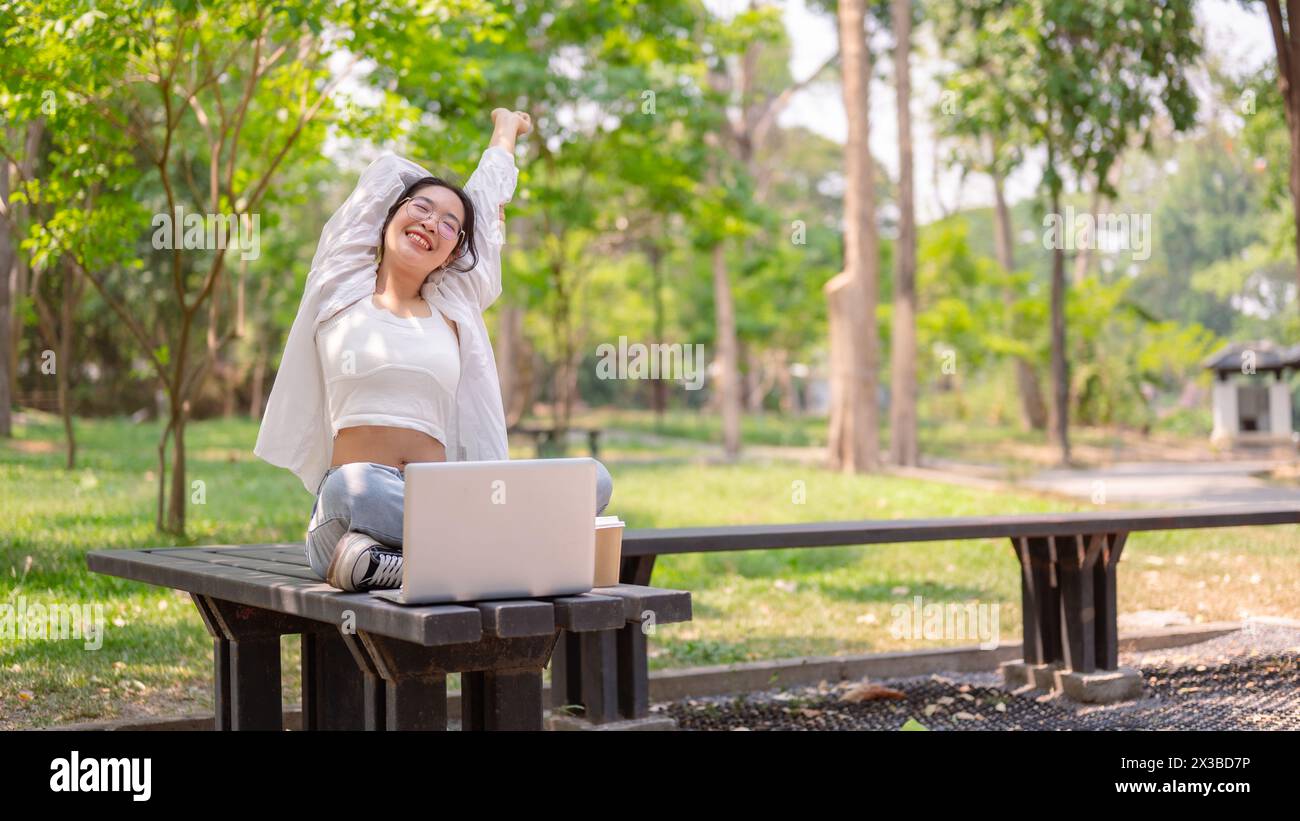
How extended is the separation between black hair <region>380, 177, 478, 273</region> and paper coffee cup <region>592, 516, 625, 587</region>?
0.95 meters

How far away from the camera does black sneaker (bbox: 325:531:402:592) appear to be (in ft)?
9.61

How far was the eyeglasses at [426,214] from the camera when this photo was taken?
365cm

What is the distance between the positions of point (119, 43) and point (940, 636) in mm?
5178

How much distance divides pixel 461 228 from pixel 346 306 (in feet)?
1.28

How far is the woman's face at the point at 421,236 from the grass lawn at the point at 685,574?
225 cm

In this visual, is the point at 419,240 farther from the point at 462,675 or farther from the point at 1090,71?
the point at 1090,71

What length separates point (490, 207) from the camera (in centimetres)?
396

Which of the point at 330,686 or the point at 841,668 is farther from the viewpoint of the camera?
the point at 841,668

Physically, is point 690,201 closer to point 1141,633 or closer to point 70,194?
point 70,194

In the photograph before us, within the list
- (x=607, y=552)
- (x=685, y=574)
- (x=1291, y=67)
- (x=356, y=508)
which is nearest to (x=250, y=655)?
(x=356, y=508)

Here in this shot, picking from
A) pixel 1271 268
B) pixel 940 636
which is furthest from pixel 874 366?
pixel 1271 268

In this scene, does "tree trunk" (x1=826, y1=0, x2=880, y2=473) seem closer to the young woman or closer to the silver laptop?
the young woman

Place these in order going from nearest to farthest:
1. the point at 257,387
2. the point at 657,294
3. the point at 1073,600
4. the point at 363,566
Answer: the point at 363,566, the point at 1073,600, the point at 257,387, the point at 657,294

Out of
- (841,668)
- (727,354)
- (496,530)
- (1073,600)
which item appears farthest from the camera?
(727,354)
